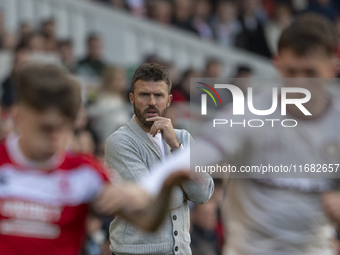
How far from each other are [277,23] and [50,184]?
1121 cm

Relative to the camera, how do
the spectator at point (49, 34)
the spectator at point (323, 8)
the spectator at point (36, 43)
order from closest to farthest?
the spectator at point (36, 43)
the spectator at point (49, 34)
the spectator at point (323, 8)

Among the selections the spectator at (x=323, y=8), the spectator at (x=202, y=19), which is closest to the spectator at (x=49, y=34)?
the spectator at (x=202, y=19)

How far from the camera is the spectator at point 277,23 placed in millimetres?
12859

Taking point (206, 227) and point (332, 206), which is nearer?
point (332, 206)

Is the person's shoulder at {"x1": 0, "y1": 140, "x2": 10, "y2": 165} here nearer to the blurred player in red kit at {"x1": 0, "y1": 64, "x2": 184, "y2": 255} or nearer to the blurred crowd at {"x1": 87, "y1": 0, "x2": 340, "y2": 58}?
the blurred player in red kit at {"x1": 0, "y1": 64, "x2": 184, "y2": 255}

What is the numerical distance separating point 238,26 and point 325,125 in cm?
973

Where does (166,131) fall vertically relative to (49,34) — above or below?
below

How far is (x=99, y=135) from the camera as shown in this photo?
8.28 m

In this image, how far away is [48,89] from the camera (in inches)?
89.9

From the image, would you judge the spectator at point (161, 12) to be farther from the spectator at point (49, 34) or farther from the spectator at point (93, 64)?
the spectator at point (49, 34)

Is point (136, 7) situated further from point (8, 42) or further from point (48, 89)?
point (48, 89)

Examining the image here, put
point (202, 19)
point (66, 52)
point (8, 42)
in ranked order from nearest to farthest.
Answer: point (66, 52) < point (8, 42) < point (202, 19)

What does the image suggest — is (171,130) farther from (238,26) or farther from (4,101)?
(238,26)

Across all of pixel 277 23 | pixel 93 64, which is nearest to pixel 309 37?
pixel 93 64
